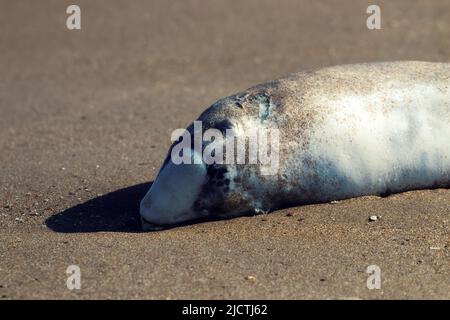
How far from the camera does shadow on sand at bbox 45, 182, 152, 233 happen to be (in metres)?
4.55

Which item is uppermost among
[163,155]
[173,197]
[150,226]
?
[163,155]

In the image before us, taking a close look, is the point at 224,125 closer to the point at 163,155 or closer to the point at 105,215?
the point at 105,215

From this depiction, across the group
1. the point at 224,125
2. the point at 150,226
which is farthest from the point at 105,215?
the point at 224,125

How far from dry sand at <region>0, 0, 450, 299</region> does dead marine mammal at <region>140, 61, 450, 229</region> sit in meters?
0.10

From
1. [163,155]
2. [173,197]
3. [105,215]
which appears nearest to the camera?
[173,197]

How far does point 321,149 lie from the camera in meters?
4.44

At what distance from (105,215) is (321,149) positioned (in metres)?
1.23

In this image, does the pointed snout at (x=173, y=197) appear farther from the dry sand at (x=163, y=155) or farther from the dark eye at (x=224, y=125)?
the dark eye at (x=224, y=125)

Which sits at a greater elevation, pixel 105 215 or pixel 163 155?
pixel 163 155

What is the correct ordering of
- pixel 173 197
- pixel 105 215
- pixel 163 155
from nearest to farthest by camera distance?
1. pixel 173 197
2. pixel 105 215
3. pixel 163 155

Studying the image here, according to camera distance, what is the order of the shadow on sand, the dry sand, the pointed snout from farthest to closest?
the shadow on sand
the pointed snout
the dry sand

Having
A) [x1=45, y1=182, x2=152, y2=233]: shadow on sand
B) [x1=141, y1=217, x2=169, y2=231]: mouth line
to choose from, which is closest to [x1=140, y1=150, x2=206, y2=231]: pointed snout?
[x1=141, y1=217, x2=169, y2=231]: mouth line

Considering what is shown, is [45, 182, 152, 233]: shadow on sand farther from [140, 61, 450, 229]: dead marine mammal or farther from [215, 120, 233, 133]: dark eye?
[215, 120, 233, 133]: dark eye
